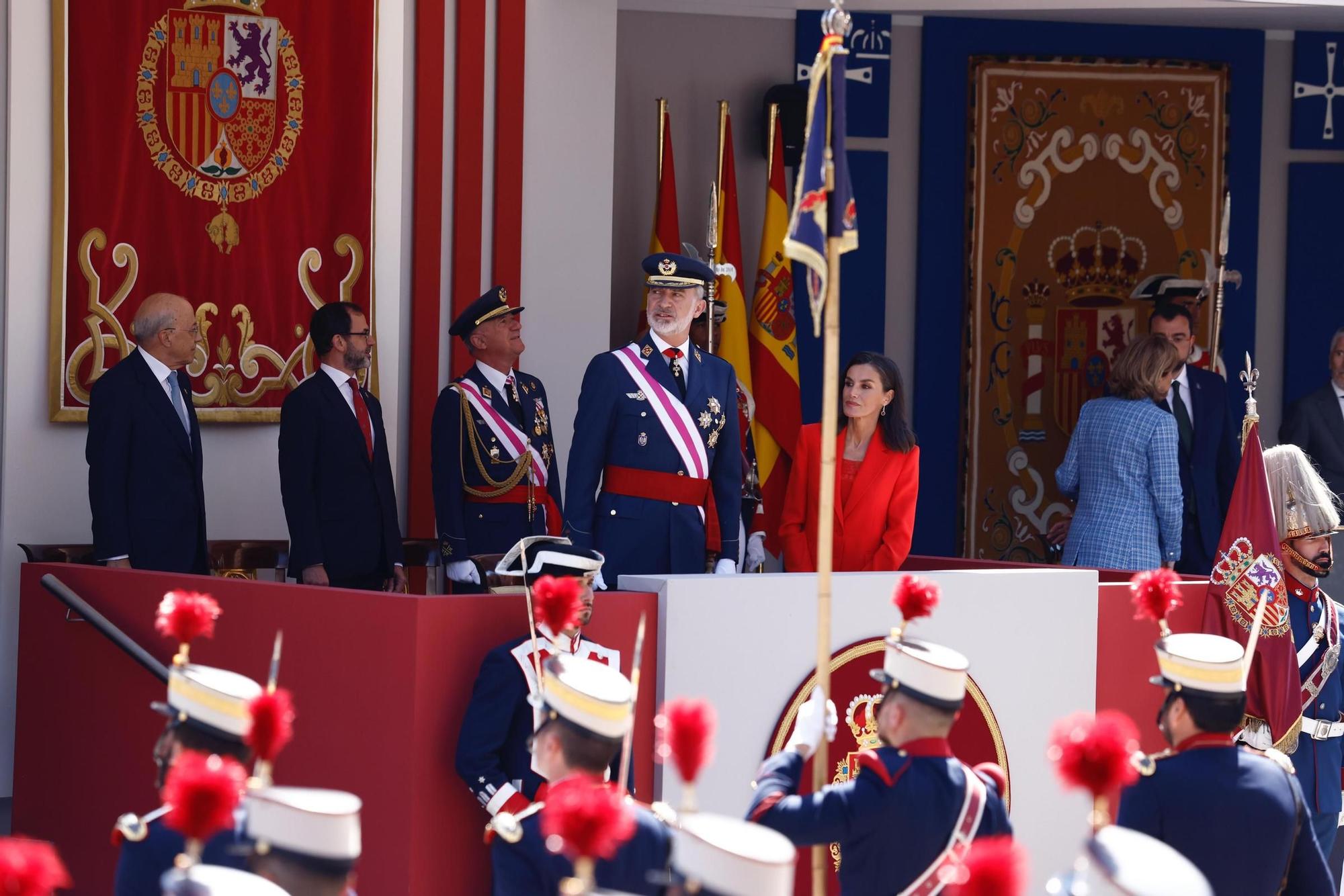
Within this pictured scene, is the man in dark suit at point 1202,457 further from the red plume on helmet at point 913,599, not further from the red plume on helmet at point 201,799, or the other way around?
the red plume on helmet at point 201,799

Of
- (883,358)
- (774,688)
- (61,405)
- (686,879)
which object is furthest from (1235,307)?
(686,879)

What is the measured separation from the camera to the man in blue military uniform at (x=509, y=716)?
3791 millimetres

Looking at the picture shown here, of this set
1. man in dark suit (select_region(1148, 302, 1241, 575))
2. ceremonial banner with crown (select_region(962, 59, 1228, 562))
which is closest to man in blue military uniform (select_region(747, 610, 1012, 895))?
man in dark suit (select_region(1148, 302, 1241, 575))

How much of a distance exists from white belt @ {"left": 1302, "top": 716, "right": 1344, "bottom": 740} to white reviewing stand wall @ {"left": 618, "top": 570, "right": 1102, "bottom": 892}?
590mm

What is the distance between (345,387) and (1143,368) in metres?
2.52

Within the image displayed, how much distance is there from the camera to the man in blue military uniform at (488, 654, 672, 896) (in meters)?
2.74

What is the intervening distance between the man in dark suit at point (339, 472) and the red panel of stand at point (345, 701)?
796 millimetres

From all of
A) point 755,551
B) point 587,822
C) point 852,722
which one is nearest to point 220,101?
point 755,551

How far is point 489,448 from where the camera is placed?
5.68m

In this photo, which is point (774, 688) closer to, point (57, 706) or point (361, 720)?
point (361, 720)

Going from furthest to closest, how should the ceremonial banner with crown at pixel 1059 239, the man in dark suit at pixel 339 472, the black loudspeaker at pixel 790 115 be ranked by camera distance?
the ceremonial banner with crown at pixel 1059 239
the black loudspeaker at pixel 790 115
the man in dark suit at pixel 339 472

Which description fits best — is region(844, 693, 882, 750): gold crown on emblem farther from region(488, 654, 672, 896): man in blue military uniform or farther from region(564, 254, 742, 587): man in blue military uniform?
region(488, 654, 672, 896): man in blue military uniform

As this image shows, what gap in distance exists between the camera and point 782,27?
7.59 metres

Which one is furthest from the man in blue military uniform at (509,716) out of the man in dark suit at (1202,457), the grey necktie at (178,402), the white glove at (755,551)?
the man in dark suit at (1202,457)
